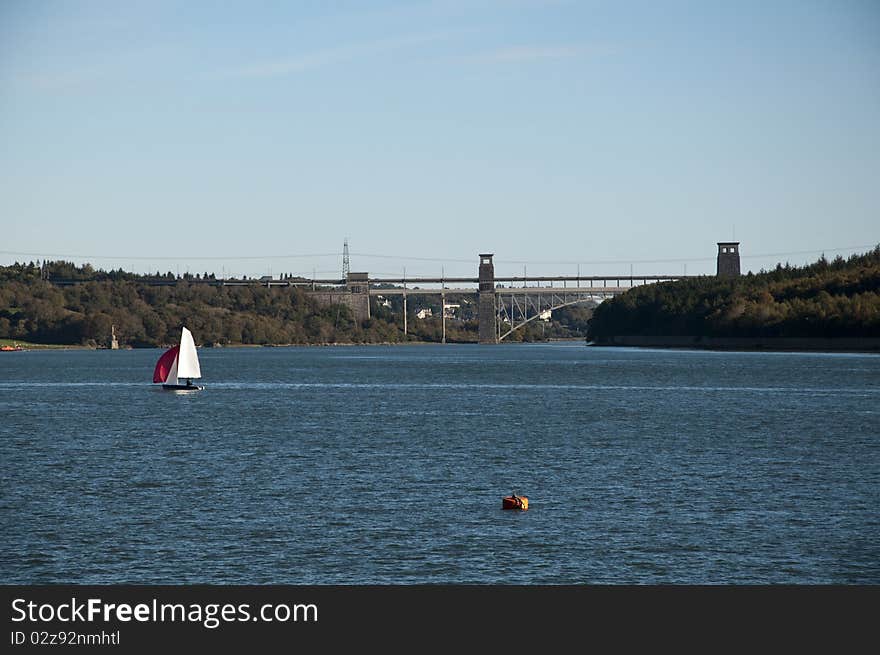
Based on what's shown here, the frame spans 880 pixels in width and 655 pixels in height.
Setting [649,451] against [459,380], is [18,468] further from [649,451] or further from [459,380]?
[459,380]

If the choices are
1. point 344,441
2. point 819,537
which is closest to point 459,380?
point 344,441

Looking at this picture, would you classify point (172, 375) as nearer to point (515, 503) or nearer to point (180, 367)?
point (180, 367)

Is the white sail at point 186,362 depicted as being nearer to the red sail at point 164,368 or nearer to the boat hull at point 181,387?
the red sail at point 164,368

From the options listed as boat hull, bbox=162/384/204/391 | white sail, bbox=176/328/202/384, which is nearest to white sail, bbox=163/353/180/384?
white sail, bbox=176/328/202/384

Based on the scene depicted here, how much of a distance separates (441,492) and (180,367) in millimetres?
70203

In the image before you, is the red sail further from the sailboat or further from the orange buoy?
the orange buoy

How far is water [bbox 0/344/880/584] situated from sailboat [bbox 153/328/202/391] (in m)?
19.9

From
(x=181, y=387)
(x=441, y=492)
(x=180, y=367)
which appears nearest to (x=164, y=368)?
(x=180, y=367)

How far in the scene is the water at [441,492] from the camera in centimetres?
2962

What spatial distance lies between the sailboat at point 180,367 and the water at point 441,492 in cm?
1986

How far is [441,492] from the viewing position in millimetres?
41156
